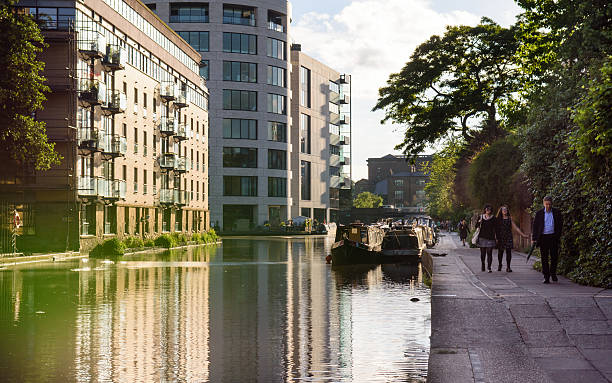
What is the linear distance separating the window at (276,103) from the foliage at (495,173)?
6922 cm

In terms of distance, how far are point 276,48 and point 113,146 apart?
5662 centimetres

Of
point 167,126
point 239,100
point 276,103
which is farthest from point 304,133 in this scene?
point 167,126

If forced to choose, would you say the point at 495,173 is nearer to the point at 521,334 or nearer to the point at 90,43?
the point at 521,334

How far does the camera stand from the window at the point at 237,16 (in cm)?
9807

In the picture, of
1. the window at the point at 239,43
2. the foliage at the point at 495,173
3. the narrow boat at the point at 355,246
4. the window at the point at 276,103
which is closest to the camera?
the foliage at the point at 495,173

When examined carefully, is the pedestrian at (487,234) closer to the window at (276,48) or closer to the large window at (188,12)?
the large window at (188,12)

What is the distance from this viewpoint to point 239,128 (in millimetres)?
99375

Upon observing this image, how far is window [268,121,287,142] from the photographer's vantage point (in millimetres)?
101556

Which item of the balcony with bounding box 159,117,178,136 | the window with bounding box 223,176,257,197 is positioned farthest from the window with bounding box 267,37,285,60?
the balcony with bounding box 159,117,178,136

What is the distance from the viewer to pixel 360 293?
66.1 feet

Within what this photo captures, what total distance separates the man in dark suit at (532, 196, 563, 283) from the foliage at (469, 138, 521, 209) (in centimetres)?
1546

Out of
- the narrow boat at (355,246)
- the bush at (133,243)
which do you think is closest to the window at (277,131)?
the bush at (133,243)

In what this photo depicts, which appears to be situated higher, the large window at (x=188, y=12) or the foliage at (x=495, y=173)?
the large window at (x=188, y=12)

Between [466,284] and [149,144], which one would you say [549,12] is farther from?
[149,144]
